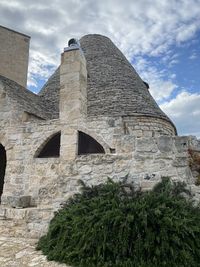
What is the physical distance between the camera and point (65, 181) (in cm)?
551

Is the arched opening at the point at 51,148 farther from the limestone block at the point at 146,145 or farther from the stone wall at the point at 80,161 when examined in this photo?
the limestone block at the point at 146,145

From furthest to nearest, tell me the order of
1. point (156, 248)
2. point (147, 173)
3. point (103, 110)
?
point (103, 110), point (147, 173), point (156, 248)

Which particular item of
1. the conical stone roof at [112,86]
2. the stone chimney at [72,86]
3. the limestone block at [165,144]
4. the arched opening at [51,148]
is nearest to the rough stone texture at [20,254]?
the arched opening at [51,148]

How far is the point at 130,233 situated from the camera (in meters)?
3.81

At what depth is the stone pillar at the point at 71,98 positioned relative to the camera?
6.10 metres

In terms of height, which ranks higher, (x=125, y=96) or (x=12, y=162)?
(x=125, y=96)

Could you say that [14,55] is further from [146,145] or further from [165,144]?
[165,144]

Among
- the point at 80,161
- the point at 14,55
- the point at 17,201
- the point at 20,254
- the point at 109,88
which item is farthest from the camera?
the point at 14,55

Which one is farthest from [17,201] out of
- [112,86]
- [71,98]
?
[112,86]

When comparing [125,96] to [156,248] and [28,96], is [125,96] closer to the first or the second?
[28,96]

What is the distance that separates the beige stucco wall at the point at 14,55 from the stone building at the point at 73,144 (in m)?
3.23

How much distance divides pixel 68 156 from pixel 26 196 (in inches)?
52.9

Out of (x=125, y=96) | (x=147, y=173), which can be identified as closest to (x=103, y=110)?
(x=125, y=96)

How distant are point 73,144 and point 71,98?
1.11 metres
